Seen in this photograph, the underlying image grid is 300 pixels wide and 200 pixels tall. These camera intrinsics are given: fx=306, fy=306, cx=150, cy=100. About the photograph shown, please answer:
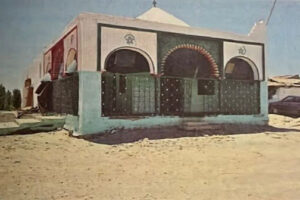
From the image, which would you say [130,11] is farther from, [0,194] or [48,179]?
[0,194]

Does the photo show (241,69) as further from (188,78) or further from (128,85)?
(128,85)

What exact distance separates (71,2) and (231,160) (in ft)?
10.6

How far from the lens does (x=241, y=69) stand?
9.70m

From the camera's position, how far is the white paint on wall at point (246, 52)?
28.3ft

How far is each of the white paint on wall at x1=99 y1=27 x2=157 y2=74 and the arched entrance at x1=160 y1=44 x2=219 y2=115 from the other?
504 millimetres

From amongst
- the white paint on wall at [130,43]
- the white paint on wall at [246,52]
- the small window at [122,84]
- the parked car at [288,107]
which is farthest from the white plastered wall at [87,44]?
the parked car at [288,107]

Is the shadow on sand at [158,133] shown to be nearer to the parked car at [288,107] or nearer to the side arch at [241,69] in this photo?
the side arch at [241,69]

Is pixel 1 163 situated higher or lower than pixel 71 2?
lower

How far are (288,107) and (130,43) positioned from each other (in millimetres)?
8633

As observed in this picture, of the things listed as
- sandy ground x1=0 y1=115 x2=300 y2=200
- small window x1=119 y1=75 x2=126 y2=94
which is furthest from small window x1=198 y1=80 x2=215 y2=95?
sandy ground x1=0 y1=115 x2=300 y2=200

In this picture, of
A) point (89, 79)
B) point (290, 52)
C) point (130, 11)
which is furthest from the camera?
point (89, 79)

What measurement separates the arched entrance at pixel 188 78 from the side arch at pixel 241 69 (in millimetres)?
1046

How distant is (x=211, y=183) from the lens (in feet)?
11.6

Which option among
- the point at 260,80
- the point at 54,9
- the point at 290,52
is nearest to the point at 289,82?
the point at 260,80
